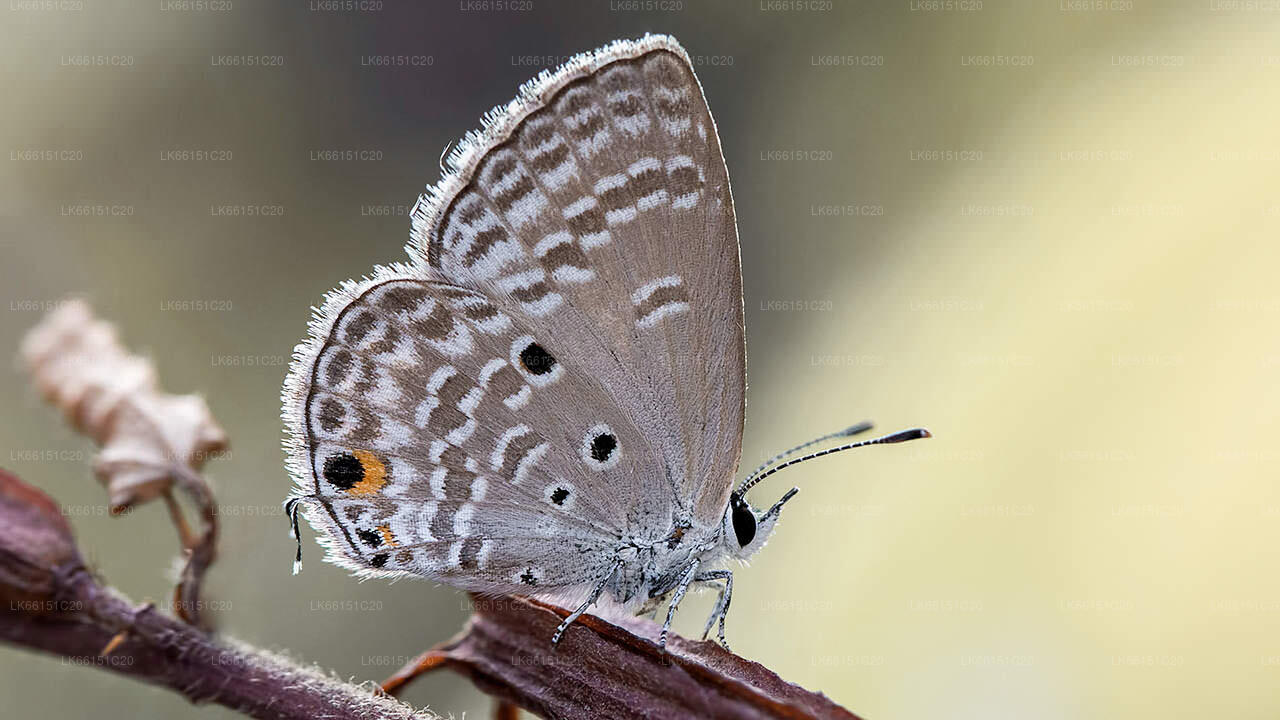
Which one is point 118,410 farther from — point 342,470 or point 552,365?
point 552,365

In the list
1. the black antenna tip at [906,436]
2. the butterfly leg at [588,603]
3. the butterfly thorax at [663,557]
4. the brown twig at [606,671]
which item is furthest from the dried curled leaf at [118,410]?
the black antenna tip at [906,436]

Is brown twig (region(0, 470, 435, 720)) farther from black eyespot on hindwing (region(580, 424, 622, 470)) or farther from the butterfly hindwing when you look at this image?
black eyespot on hindwing (region(580, 424, 622, 470))

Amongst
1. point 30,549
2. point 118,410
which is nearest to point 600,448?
point 118,410

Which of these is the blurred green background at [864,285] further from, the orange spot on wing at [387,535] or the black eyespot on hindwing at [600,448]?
the black eyespot on hindwing at [600,448]

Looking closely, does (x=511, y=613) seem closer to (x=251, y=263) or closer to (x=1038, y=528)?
(x=1038, y=528)

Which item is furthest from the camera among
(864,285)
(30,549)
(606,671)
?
(864,285)

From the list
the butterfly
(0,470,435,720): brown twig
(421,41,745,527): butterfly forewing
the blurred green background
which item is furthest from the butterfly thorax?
(0,470,435,720): brown twig
